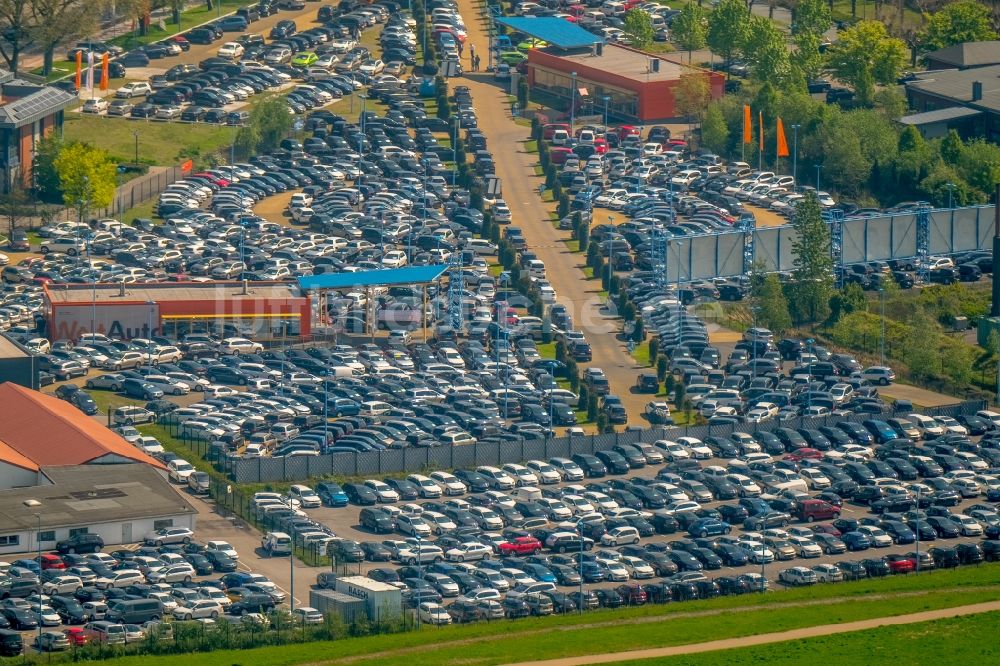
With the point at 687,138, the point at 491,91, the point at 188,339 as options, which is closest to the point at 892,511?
the point at 188,339

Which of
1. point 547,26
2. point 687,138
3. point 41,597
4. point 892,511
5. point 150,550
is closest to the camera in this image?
point 41,597

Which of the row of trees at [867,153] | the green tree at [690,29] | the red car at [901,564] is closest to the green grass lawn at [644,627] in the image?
the red car at [901,564]

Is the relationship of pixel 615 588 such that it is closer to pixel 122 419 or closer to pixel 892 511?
pixel 892 511

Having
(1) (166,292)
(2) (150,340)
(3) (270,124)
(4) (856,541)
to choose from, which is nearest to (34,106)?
(3) (270,124)

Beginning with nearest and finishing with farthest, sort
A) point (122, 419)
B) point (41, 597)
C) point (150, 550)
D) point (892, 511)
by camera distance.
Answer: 1. point (41, 597)
2. point (150, 550)
3. point (892, 511)
4. point (122, 419)

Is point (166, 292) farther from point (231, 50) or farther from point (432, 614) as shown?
point (231, 50)

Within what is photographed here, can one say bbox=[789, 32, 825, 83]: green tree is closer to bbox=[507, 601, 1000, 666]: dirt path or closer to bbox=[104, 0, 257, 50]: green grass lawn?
bbox=[104, 0, 257, 50]: green grass lawn

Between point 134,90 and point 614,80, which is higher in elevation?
point 614,80
